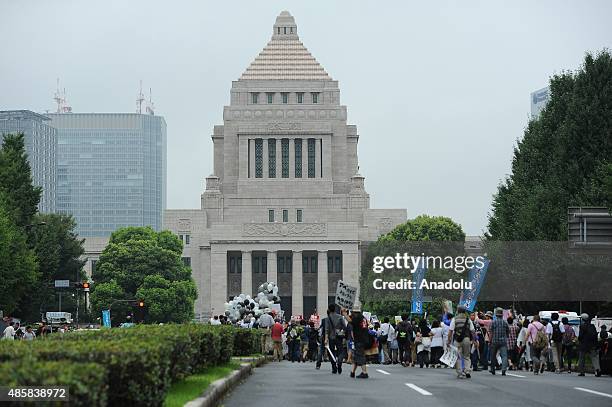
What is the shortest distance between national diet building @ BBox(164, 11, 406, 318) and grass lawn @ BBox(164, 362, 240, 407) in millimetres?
102970

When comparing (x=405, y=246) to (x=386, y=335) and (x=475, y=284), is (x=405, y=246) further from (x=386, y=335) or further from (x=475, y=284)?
(x=386, y=335)

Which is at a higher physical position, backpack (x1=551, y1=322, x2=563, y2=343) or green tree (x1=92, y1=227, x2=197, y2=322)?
green tree (x1=92, y1=227, x2=197, y2=322)

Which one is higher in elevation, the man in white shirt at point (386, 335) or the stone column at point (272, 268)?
the stone column at point (272, 268)

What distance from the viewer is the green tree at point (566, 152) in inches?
2082

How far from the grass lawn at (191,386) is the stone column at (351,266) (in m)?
104

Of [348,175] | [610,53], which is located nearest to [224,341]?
[610,53]

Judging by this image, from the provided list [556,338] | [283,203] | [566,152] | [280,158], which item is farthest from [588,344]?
[280,158]

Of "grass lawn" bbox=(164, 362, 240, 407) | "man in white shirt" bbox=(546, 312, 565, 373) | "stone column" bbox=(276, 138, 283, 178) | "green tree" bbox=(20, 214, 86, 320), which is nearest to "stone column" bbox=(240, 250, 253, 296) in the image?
"stone column" bbox=(276, 138, 283, 178)

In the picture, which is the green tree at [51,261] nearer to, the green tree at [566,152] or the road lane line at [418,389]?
the green tree at [566,152]

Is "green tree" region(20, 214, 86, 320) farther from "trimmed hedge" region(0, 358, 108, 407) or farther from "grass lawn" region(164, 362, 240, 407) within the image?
"trimmed hedge" region(0, 358, 108, 407)

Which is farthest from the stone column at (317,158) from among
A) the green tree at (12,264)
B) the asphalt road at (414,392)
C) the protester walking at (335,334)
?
the asphalt road at (414,392)

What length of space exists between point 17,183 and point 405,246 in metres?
46.5

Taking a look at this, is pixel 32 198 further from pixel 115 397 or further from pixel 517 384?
pixel 115 397

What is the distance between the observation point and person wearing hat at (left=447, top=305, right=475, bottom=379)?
92.2 ft
